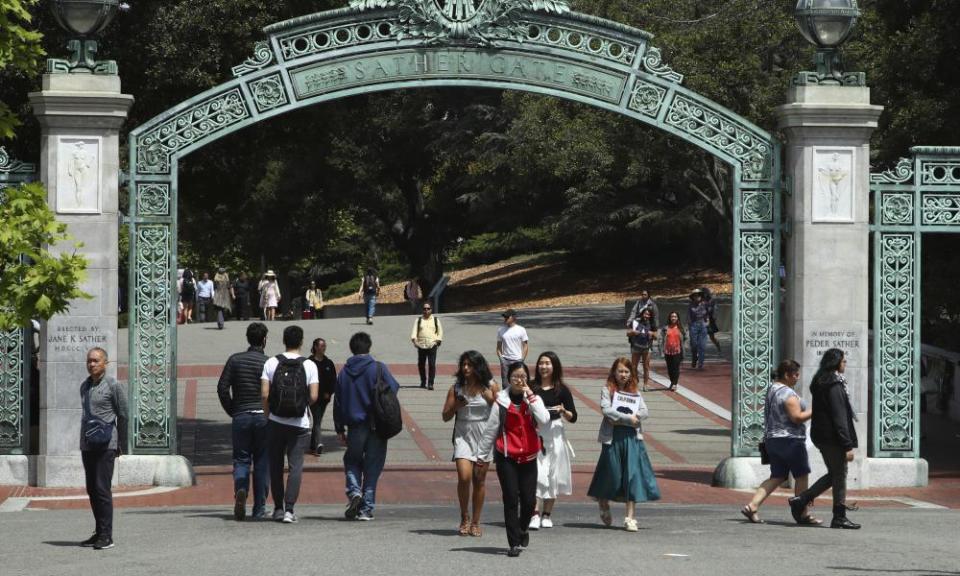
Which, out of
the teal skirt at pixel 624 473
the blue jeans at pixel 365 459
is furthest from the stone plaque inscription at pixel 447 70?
the teal skirt at pixel 624 473

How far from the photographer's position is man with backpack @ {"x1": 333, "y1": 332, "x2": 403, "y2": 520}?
13422 mm

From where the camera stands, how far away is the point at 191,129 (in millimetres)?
16391

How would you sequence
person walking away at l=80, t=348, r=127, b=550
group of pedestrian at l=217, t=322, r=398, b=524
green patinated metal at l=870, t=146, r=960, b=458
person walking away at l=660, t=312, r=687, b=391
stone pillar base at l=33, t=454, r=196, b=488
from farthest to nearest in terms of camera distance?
1. person walking away at l=660, t=312, r=687, b=391
2. green patinated metal at l=870, t=146, r=960, b=458
3. stone pillar base at l=33, t=454, r=196, b=488
4. group of pedestrian at l=217, t=322, r=398, b=524
5. person walking away at l=80, t=348, r=127, b=550

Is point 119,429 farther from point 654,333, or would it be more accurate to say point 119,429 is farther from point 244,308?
point 244,308

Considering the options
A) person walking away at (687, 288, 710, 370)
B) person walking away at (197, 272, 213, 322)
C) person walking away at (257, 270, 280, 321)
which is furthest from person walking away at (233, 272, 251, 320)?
person walking away at (687, 288, 710, 370)

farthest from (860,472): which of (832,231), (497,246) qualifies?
(497,246)

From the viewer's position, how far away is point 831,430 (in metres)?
13.7

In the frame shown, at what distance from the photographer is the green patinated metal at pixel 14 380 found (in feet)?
52.6

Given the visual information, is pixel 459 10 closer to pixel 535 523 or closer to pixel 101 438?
pixel 535 523

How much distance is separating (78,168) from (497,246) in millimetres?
44863

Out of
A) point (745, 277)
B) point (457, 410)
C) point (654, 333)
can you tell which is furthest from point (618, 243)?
point (457, 410)

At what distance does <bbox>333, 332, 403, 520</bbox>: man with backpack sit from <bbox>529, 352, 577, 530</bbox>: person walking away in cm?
120

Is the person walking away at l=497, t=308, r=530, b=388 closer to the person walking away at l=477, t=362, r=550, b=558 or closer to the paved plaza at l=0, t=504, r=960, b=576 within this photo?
the paved plaza at l=0, t=504, r=960, b=576

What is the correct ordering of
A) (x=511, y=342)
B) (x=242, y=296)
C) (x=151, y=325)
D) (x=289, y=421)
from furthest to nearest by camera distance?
(x=242, y=296) → (x=511, y=342) → (x=151, y=325) → (x=289, y=421)
